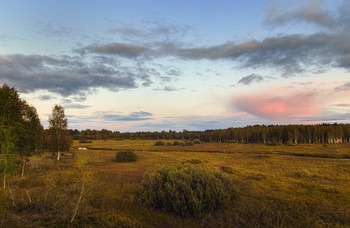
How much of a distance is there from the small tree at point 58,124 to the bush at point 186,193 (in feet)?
87.9

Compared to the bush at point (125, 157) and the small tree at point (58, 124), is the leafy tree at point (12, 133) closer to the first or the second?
the small tree at point (58, 124)

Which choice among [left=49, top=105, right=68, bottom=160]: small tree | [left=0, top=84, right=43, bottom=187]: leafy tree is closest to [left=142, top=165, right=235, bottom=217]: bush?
[left=0, top=84, right=43, bottom=187]: leafy tree

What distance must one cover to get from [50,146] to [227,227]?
3487 centimetres

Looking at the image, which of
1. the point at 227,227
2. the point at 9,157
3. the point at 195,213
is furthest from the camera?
the point at 9,157

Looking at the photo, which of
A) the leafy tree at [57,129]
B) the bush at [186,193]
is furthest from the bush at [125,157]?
the bush at [186,193]

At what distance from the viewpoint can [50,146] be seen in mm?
34531

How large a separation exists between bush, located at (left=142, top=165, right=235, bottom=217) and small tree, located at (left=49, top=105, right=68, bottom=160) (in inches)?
1055

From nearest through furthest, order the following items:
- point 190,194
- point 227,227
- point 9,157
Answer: point 227,227 < point 190,194 < point 9,157

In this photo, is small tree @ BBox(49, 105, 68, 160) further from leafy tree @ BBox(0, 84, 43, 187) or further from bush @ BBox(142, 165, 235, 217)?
bush @ BBox(142, 165, 235, 217)

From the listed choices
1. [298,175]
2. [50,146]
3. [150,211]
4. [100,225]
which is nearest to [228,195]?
[150,211]

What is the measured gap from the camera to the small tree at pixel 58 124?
33625 millimetres

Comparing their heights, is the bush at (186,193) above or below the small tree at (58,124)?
below

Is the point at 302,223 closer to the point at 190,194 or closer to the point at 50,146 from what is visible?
the point at 190,194

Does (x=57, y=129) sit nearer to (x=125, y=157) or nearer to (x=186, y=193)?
(x=125, y=157)
